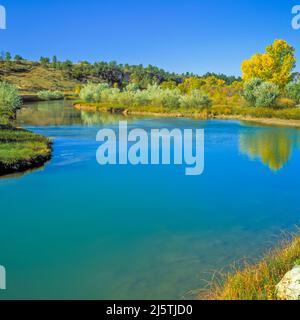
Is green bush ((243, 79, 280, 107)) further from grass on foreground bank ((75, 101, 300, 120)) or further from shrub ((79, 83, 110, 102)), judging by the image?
shrub ((79, 83, 110, 102))

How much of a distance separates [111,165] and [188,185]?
597cm

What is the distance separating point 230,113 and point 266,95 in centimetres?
532

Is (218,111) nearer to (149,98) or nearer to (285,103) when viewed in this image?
(285,103)

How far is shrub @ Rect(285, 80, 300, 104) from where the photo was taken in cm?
5569

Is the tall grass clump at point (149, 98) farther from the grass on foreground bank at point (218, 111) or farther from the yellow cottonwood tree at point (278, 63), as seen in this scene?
the yellow cottonwood tree at point (278, 63)

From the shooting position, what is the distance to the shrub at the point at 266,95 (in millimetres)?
52562

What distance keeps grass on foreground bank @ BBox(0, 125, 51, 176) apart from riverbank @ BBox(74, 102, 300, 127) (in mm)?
29677

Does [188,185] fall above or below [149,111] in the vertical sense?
below

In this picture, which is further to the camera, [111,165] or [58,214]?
[111,165]

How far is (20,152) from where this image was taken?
21.3 meters

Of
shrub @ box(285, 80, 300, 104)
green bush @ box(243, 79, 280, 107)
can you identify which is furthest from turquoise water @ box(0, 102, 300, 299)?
shrub @ box(285, 80, 300, 104)

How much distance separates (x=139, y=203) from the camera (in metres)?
15.5

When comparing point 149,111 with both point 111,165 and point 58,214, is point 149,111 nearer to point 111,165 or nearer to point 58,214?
point 111,165

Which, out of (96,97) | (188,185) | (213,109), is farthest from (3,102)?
(96,97)
